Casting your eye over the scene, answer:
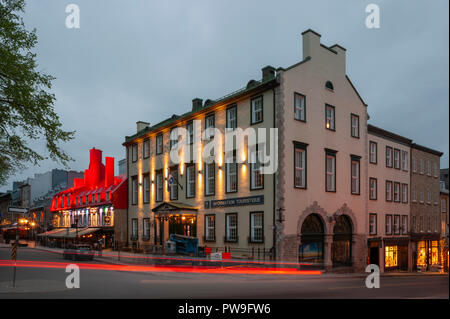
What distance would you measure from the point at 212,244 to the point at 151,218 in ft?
32.4

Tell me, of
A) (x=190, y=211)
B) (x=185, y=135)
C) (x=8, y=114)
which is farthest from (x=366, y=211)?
(x=8, y=114)

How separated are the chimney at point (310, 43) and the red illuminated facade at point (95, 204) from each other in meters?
24.2

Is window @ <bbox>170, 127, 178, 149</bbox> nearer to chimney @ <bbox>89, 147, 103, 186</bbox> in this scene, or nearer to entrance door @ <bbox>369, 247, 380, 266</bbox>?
entrance door @ <bbox>369, 247, 380, 266</bbox>

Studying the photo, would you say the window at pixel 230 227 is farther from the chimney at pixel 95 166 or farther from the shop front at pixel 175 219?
the chimney at pixel 95 166

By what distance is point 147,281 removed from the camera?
18.2 meters

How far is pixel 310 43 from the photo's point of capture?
28219 millimetres

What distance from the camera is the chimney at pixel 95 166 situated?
2038 inches

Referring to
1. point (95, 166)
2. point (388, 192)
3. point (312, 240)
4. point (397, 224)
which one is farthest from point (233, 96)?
point (95, 166)

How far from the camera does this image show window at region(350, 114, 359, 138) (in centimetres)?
3141

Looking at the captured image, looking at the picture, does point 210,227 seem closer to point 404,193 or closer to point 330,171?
point 330,171

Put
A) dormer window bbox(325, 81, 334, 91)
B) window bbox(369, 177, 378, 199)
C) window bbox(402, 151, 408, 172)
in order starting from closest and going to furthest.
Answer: dormer window bbox(325, 81, 334, 91), window bbox(369, 177, 378, 199), window bbox(402, 151, 408, 172)

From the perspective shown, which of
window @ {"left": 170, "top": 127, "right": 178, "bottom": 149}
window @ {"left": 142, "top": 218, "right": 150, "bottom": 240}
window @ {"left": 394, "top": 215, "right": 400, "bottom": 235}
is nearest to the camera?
window @ {"left": 170, "top": 127, "right": 178, "bottom": 149}

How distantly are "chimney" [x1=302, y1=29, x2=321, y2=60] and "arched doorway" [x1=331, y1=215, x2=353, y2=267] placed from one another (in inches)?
489

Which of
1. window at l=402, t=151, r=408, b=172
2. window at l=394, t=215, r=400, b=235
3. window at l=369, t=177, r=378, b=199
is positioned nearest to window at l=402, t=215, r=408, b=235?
window at l=394, t=215, r=400, b=235
